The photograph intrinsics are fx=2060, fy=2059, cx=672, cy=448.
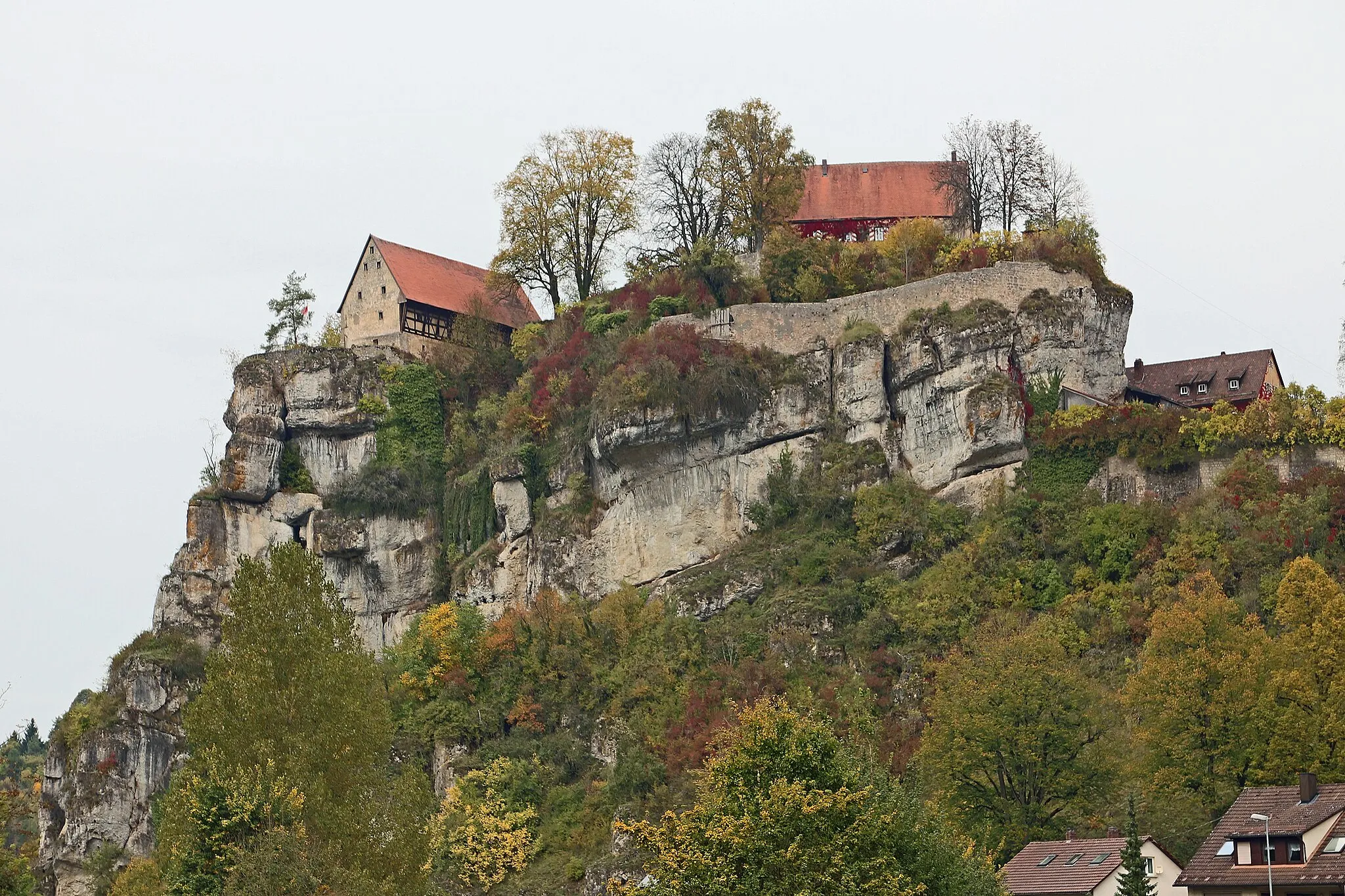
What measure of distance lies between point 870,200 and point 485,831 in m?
30.4

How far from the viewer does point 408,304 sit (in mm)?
85125

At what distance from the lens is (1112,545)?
63.4 metres

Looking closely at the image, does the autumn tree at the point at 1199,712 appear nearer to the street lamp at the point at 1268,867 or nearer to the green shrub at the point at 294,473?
the street lamp at the point at 1268,867

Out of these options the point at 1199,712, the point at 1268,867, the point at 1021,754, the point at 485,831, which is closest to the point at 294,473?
the point at 485,831

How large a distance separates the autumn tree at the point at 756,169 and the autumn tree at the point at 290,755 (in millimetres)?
34068

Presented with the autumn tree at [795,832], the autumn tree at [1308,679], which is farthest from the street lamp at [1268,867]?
the autumn tree at [795,832]

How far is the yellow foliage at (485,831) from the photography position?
63656 mm

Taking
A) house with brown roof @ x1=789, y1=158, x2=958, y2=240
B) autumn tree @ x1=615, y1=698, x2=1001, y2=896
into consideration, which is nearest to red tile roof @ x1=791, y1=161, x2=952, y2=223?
house with brown roof @ x1=789, y1=158, x2=958, y2=240

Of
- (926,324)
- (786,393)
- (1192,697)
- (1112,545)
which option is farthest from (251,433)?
(1192,697)

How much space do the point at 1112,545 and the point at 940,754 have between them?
38.7 feet

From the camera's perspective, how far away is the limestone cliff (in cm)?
6988

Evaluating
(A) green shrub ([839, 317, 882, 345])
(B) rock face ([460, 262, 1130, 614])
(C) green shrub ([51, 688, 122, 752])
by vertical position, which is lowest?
(C) green shrub ([51, 688, 122, 752])

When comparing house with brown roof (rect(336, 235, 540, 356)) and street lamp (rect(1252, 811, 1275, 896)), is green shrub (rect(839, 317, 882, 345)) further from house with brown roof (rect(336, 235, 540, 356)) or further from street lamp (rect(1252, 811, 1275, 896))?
street lamp (rect(1252, 811, 1275, 896))

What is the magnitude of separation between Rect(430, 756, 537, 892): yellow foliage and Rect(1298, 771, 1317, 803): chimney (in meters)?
24.8
